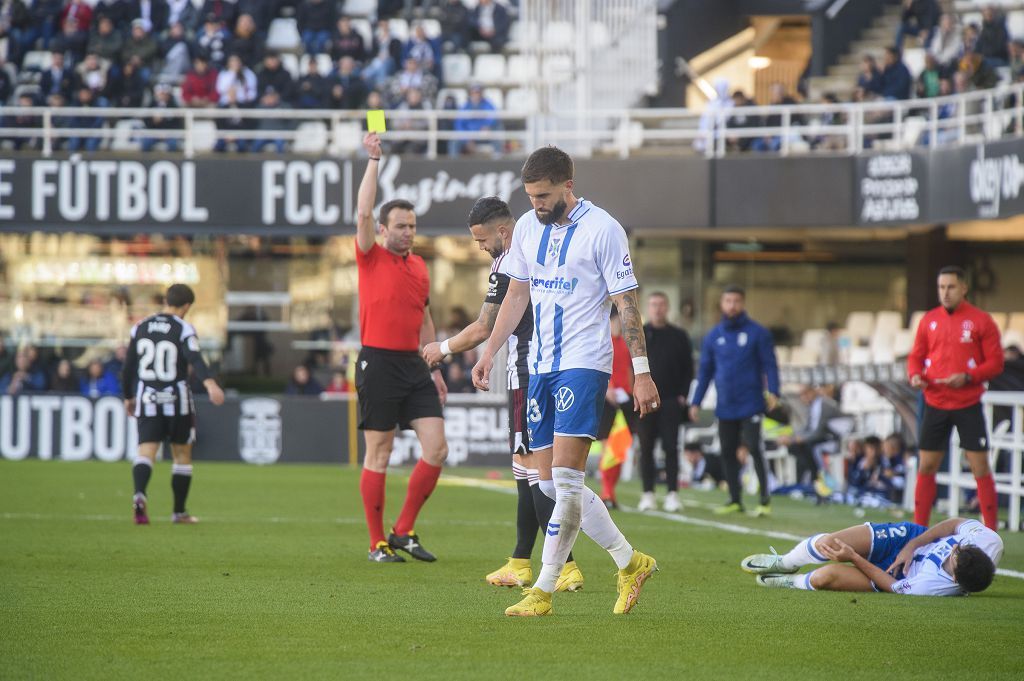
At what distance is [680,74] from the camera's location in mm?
27922

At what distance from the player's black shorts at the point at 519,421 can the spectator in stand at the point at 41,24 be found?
22.8m

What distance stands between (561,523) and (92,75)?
71.9 feet

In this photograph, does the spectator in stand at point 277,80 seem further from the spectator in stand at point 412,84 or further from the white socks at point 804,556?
the white socks at point 804,556

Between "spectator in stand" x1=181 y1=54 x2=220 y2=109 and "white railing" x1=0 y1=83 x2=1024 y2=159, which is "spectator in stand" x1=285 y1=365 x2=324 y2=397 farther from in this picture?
"spectator in stand" x1=181 y1=54 x2=220 y2=109

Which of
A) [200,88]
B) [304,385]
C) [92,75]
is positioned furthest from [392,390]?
[92,75]

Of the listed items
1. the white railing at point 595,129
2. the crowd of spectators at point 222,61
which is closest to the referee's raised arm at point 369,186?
the white railing at point 595,129

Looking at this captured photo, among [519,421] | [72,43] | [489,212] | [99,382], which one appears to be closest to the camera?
[519,421]

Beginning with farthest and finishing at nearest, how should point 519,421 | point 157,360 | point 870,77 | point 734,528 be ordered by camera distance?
point 870,77, point 734,528, point 157,360, point 519,421

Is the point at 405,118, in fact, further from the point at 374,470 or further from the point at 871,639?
the point at 871,639

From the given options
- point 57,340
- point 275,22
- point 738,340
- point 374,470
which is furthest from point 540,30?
point 374,470

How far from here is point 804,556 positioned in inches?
311

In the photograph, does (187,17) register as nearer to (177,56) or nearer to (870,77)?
(177,56)

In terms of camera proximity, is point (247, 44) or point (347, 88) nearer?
point (347, 88)

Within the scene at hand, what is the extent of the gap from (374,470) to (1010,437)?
20.8ft
